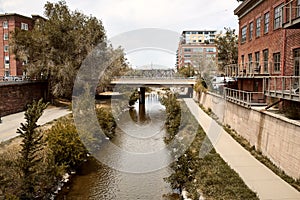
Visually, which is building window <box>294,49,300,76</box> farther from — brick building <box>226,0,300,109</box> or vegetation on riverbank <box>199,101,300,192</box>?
vegetation on riverbank <box>199,101,300,192</box>

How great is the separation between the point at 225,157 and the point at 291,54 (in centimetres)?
689

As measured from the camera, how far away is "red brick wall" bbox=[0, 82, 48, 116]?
1013 inches

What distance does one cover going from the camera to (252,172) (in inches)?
447

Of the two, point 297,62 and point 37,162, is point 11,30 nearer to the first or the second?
point 37,162

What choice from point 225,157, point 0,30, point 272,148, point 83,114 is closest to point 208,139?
point 225,157

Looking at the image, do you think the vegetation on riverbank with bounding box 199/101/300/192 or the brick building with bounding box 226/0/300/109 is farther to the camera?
the brick building with bounding box 226/0/300/109

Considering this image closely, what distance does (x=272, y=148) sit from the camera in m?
12.7

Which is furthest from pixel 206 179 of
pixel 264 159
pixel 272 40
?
pixel 272 40

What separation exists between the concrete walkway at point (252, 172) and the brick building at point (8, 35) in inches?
1571

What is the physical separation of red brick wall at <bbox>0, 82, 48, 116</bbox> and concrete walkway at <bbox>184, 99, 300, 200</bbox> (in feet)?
59.8

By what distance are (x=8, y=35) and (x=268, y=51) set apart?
41.9 m

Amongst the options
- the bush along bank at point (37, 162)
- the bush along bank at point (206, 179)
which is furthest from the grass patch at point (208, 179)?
the bush along bank at point (37, 162)

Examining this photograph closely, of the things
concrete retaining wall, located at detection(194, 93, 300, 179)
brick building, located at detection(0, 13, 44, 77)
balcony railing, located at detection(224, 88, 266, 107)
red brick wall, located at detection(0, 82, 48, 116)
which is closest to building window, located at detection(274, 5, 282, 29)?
balcony railing, located at detection(224, 88, 266, 107)

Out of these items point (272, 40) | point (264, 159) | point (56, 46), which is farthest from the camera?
point (56, 46)
